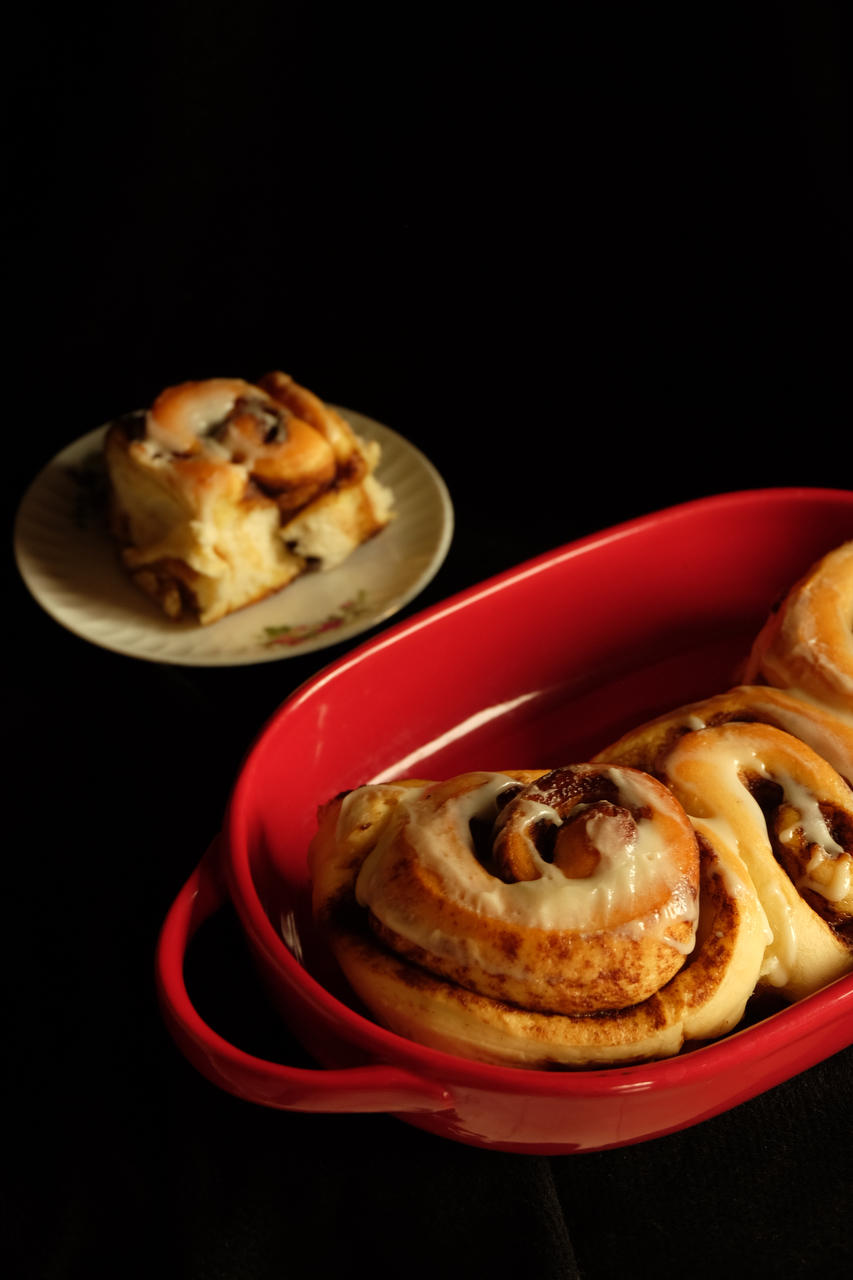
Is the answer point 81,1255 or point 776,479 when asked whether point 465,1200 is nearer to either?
point 81,1255

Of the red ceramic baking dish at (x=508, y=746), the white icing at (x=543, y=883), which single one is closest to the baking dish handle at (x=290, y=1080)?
the red ceramic baking dish at (x=508, y=746)

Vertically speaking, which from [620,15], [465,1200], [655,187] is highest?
[620,15]

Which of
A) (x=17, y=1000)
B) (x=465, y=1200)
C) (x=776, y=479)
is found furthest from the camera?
(x=776, y=479)

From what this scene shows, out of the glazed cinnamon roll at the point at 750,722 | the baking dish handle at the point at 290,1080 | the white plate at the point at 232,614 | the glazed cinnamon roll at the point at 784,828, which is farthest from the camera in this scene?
the white plate at the point at 232,614

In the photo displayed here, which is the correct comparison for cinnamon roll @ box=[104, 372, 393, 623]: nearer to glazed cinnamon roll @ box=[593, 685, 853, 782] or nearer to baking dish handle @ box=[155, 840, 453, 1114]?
glazed cinnamon roll @ box=[593, 685, 853, 782]

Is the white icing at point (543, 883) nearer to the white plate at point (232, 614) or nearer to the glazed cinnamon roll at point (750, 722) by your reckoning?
the glazed cinnamon roll at point (750, 722)

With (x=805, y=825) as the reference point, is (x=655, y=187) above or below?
above

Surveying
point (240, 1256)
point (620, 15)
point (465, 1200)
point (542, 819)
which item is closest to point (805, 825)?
point (542, 819)
